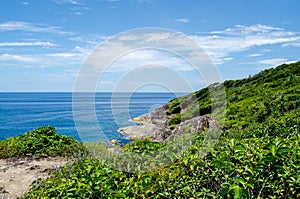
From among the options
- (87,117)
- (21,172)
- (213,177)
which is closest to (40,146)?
(21,172)

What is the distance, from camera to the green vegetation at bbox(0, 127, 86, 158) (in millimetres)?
9727

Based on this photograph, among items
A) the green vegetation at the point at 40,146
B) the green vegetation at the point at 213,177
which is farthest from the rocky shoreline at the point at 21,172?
the green vegetation at the point at 213,177

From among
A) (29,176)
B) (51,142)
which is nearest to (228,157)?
(29,176)

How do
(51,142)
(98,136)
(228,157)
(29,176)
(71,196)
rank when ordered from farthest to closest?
(51,142) → (29,176) → (98,136) → (71,196) → (228,157)

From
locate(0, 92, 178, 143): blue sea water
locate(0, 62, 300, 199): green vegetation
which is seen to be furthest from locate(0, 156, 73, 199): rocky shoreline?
locate(0, 62, 300, 199): green vegetation

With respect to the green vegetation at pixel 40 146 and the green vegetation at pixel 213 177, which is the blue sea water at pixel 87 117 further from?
the green vegetation at pixel 213 177

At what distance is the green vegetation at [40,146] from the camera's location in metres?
9.73

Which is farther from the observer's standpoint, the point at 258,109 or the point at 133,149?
the point at 258,109

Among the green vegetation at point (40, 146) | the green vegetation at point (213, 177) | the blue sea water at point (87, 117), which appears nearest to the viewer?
the green vegetation at point (213, 177)

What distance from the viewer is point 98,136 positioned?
6730 millimetres

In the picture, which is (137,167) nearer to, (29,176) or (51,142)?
(29,176)

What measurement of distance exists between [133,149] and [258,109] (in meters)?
7.40

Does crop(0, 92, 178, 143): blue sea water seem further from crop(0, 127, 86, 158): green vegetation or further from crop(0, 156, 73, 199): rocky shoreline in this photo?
crop(0, 156, 73, 199): rocky shoreline

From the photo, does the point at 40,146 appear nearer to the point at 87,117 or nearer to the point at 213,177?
the point at 87,117
